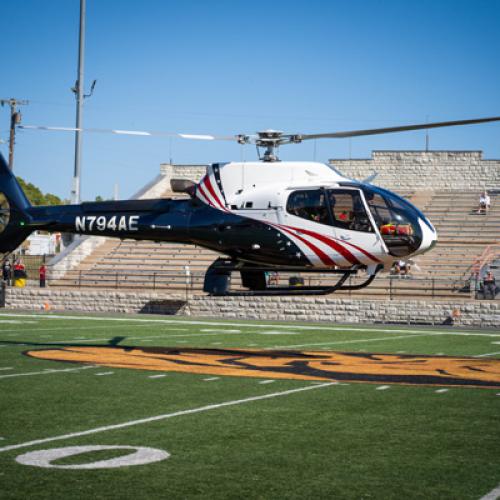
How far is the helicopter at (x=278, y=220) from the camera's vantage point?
15633 mm

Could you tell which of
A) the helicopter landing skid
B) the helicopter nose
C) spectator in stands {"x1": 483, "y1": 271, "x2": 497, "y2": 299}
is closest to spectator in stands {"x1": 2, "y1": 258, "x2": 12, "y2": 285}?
spectator in stands {"x1": 483, "y1": 271, "x2": 497, "y2": 299}

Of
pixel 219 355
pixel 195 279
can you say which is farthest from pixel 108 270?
pixel 219 355

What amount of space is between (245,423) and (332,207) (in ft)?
→ 24.6

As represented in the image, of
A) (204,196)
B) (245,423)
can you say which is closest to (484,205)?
(204,196)

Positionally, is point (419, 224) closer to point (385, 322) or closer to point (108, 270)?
point (385, 322)

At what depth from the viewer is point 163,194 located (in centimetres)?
5188

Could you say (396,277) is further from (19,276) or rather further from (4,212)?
(4,212)

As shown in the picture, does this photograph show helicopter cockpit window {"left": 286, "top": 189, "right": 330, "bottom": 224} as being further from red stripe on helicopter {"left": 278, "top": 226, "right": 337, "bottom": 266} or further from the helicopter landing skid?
the helicopter landing skid

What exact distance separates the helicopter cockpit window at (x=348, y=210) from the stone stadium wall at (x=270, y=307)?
15.3 meters

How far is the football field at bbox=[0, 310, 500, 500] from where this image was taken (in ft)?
21.4

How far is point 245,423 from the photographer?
9047 mm

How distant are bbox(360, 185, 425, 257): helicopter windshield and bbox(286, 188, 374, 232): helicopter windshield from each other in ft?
0.66

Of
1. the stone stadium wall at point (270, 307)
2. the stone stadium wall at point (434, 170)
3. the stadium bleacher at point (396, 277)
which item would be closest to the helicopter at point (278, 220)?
the stone stadium wall at point (270, 307)

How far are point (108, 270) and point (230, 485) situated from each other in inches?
1330
